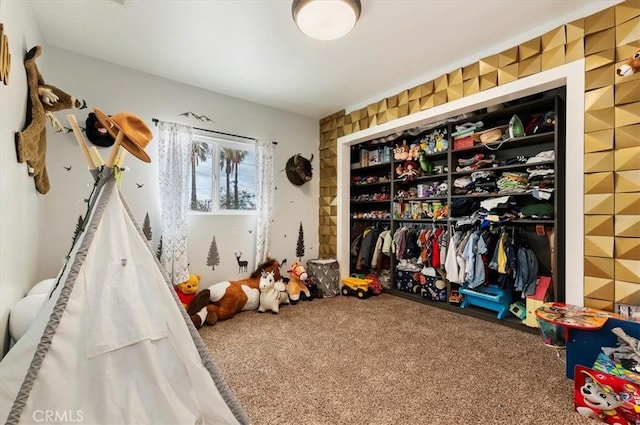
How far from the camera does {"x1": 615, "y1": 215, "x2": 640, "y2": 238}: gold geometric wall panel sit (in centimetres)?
183

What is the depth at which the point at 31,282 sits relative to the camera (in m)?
2.11

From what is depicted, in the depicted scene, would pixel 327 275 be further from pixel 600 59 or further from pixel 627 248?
pixel 600 59

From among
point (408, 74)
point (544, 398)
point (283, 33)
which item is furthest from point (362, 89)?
point (544, 398)

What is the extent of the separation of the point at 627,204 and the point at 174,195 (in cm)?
383

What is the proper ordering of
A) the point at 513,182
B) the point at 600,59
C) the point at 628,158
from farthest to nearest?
the point at 513,182, the point at 600,59, the point at 628,158

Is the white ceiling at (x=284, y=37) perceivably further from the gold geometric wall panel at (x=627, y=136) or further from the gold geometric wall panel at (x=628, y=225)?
the gold geometric wall panel at (x=628, y=225)

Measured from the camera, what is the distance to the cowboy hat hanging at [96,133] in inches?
102

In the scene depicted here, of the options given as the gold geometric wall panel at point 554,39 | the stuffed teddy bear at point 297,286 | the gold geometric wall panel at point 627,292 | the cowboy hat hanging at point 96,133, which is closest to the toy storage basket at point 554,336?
the gold geometric wall panel at point 627,292

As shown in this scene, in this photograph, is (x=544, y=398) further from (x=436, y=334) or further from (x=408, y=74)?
(x=408, y=74)

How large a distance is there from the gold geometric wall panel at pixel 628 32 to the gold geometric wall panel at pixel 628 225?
1185 mm

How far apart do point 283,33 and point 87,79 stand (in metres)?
1.98

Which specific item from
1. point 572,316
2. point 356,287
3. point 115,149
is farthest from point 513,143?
point 115,149

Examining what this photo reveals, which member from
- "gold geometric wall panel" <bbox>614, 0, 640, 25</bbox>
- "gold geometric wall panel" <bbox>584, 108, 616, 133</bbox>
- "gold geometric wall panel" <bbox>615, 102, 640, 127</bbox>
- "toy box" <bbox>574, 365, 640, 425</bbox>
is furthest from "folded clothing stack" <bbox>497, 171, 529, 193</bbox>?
"toy box" <bbox>574, 365, 640, 425</bbox>

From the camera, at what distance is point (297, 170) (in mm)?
4020
